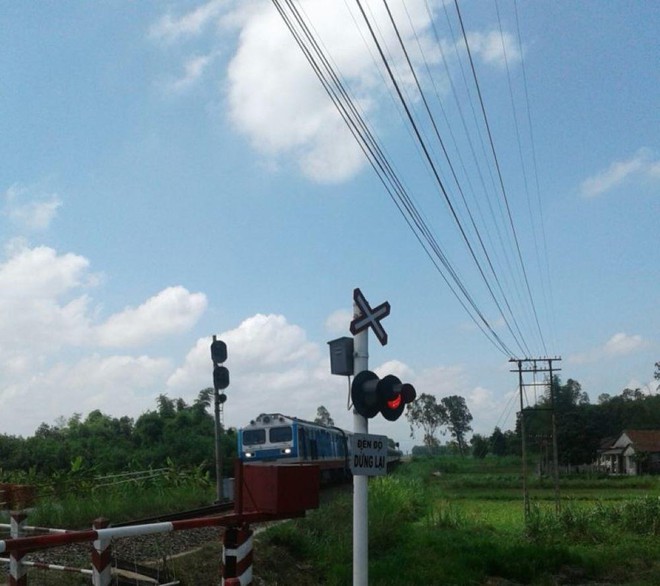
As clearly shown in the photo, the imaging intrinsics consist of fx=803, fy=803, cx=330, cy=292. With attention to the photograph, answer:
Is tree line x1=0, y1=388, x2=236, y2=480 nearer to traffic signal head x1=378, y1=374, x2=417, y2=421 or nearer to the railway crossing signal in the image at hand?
the railway crossing signal

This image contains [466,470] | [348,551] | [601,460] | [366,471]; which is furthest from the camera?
[601,460]

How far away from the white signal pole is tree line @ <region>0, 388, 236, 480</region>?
16.6 metres

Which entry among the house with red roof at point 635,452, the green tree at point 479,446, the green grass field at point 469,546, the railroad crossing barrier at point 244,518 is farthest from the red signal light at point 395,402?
the green tree at point 479,446

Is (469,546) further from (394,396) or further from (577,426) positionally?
(577,426)

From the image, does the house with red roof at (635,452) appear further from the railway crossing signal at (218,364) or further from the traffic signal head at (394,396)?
the traffic signal head at (394,396)

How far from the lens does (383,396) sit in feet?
Answer: 27.8

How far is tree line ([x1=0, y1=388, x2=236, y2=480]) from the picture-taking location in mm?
31281

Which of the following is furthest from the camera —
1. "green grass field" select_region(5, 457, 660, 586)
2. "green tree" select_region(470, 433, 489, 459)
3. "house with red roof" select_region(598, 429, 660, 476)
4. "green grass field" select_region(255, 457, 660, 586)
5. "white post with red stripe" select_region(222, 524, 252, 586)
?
→ "green tree" select_region(470, 433, 489, 459)

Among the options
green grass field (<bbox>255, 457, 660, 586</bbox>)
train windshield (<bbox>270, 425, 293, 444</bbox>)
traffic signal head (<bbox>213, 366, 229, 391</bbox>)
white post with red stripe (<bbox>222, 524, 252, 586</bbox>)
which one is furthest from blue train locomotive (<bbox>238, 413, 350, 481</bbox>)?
white post with red stripe (<bbox>222, 524, 252, 586</bbox>)

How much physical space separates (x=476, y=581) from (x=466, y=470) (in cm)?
5632

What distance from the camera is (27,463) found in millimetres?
31031

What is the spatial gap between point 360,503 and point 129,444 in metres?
31.5

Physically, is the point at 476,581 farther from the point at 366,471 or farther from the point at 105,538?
the point at 105,538

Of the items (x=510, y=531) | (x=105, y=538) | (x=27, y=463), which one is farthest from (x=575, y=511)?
(x=27, y=463)
